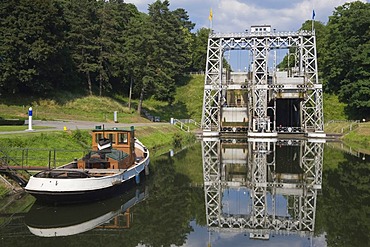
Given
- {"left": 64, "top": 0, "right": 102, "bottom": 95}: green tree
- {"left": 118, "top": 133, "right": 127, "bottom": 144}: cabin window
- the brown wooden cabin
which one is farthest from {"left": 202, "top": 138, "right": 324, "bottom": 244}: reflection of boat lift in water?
{"left": 64, "top": 0, "right": 102, "bottom": 95}: green tree

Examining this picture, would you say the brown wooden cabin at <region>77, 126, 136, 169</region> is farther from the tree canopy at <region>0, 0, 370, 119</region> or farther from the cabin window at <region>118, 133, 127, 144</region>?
the tree canopy at <region>0, 0, 370, 119</region>

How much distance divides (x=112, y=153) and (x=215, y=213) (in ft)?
19.2

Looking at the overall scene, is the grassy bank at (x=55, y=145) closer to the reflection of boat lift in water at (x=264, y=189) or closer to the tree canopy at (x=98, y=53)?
the reflection of boat lift in water at (x=264, y=189)

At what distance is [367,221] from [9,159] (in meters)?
15.6

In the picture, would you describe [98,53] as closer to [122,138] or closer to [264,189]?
[122,138]

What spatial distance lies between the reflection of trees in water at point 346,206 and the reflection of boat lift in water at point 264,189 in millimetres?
520

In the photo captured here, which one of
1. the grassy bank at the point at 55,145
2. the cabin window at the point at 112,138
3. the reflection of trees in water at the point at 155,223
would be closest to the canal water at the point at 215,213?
the reflection of trees in water at the point at 155,223

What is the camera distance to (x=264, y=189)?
64.9 ft

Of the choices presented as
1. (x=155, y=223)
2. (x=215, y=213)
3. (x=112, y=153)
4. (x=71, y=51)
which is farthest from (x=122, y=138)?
(x=71, y=51)

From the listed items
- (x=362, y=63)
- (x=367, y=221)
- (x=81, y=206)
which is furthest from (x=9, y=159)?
(x=362, y=63)

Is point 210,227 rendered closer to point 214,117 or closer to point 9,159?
point 9,159

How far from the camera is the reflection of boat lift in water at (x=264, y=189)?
568 inches

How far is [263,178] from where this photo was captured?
2247 cm

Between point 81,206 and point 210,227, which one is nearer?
point 210,227
